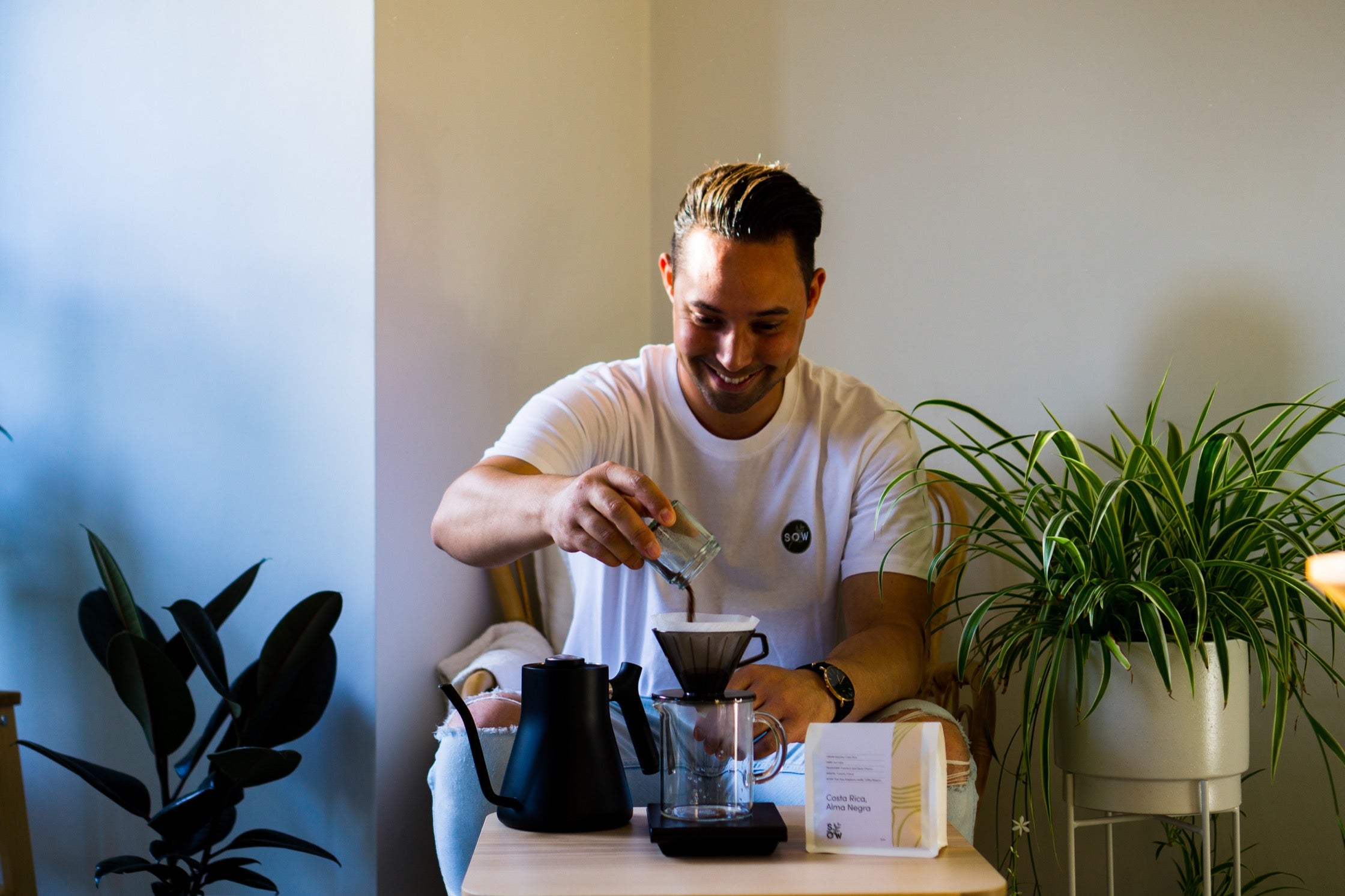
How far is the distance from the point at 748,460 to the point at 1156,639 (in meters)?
0.71

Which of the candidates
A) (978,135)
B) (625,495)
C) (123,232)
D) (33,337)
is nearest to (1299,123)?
(978,135)

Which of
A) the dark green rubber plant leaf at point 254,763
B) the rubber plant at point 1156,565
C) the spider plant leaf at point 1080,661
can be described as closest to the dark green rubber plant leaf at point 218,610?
the dark green rubber plant leaf at point 254,763

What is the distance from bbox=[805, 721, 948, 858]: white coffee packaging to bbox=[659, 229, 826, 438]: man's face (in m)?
0.78

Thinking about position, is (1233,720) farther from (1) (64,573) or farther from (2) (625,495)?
(1) (64,573)

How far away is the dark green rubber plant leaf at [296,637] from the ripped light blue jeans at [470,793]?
471mm

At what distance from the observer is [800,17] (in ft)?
8.25

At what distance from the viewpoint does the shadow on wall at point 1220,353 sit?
205 cm

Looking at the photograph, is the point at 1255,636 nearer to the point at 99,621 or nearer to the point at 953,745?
the point at 953,745

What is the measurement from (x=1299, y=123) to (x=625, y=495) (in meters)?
1.59

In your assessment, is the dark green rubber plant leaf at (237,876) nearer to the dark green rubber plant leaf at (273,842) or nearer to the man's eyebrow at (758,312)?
the dark green rubber plant leaf at (273,842)

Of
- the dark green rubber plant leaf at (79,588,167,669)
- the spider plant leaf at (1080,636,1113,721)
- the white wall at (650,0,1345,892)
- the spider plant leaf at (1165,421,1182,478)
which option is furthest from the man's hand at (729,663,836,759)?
the dark green rubber plant leaf at (79,588,167,669)

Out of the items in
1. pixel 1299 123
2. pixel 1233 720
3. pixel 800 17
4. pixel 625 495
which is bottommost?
pixel 1233 720

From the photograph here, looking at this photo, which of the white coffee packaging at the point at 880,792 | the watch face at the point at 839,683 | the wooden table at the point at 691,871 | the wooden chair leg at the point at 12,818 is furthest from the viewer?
the wooden chair leg at the point at 12,818

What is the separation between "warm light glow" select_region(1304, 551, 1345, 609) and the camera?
1375mm
